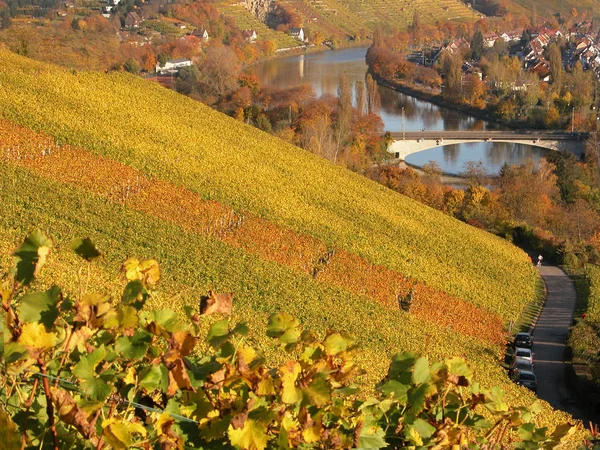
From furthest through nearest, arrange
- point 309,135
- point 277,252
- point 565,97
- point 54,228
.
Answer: point 565,97, point 309,135, point 277,252, point 54,228

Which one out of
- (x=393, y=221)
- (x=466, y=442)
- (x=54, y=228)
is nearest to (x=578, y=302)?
(x=393, y=221)

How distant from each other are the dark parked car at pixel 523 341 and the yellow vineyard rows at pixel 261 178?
3.29 feet

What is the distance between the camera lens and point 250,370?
1944 mm

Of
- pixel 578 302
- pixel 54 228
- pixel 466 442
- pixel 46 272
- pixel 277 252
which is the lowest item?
pixel 578 302

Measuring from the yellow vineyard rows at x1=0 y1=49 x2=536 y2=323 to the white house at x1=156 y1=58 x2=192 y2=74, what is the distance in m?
36.9

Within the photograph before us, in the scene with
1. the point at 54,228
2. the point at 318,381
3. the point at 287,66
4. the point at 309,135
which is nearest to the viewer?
the point at 318,381

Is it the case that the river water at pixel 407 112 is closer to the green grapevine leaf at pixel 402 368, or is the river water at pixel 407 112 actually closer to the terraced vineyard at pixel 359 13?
the terraced vineyard at pixel 359 13

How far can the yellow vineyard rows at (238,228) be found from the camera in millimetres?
12406

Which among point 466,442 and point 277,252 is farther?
point 277,252

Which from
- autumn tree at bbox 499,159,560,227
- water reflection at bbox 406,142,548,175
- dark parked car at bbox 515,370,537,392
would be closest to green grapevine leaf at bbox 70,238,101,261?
dark parked car at bbox 515,370,537,392

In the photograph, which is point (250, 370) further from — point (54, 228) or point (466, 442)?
point (54, 228)

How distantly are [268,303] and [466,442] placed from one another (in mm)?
7952

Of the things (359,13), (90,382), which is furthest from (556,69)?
(90,382)

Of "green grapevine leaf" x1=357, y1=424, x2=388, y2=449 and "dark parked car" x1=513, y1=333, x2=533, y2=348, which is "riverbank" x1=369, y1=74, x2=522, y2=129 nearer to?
"dark parked car" x1=513, y1=333, x2=533, y2=348
